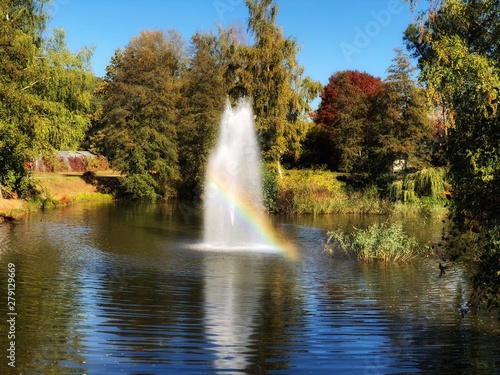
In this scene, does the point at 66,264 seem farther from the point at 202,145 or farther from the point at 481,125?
the point at 202,145

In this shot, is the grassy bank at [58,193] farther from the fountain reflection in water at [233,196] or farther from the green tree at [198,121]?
the fountain reflection in water at [233,196]

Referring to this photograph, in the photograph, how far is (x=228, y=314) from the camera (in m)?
11.0

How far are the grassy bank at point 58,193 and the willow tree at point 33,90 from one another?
147 cm

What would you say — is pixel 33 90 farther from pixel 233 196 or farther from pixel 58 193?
pixel 233 196

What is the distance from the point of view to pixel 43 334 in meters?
9.05

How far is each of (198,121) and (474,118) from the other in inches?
1588

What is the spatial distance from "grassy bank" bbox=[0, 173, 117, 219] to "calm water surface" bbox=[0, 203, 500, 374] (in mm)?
10000

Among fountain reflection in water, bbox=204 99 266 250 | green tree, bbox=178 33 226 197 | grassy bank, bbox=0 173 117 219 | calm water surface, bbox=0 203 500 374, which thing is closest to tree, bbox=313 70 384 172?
→ green tree, bbox=178 33 226 197

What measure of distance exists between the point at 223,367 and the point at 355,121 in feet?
135

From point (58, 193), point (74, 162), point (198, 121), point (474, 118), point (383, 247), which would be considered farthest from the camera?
point (74, 162)

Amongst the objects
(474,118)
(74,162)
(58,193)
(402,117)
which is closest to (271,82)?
(402,117)

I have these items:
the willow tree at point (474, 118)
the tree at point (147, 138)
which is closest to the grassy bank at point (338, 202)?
the tree at point (147, 138)

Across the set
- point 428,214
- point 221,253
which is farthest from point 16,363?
point 428,214

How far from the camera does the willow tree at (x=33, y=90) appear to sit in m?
25.2
